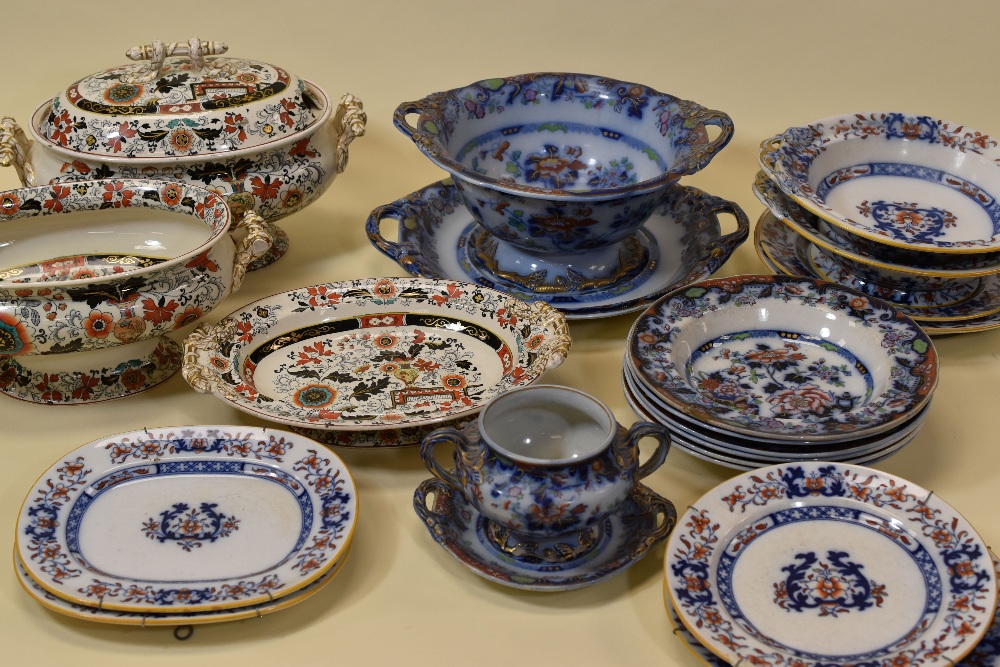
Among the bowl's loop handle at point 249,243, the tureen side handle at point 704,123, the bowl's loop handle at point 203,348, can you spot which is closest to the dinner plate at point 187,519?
the bowl's loop handle at point 203,348

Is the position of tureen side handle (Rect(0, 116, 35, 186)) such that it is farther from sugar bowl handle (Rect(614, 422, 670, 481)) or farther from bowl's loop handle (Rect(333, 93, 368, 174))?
sugar bowl handle (Rect(614, 422, 670, 481))

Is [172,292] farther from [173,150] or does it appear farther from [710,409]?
[710,409]

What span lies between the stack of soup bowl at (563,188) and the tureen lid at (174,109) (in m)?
0.41

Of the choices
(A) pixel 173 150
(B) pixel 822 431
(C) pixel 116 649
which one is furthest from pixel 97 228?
(B) pixel 822 431

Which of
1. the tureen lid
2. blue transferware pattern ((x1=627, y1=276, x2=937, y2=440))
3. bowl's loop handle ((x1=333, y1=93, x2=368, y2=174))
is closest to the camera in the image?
blue transferware pattern ((x1=627, y1=276, x2=937, y2=440))

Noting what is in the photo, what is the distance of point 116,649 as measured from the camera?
8.11 feet

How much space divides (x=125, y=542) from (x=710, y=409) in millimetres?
1353

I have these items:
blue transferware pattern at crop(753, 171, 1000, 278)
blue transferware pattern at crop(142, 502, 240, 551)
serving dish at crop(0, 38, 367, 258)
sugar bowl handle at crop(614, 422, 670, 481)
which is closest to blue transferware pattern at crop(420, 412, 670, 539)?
sugar bowl handle at crop(614, 422, 670, 481)

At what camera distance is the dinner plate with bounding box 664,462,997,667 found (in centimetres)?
233

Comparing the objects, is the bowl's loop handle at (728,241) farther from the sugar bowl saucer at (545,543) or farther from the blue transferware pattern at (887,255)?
the sugar bowl saucer at (545,543)

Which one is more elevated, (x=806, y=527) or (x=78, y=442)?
(x=806, y=527)

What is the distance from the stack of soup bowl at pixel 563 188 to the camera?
130 inches

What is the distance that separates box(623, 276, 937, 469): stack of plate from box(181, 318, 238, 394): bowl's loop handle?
3.39 ft

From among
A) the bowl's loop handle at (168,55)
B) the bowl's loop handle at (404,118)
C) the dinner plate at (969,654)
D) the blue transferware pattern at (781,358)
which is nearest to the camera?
the dinner plate at (969,654)
